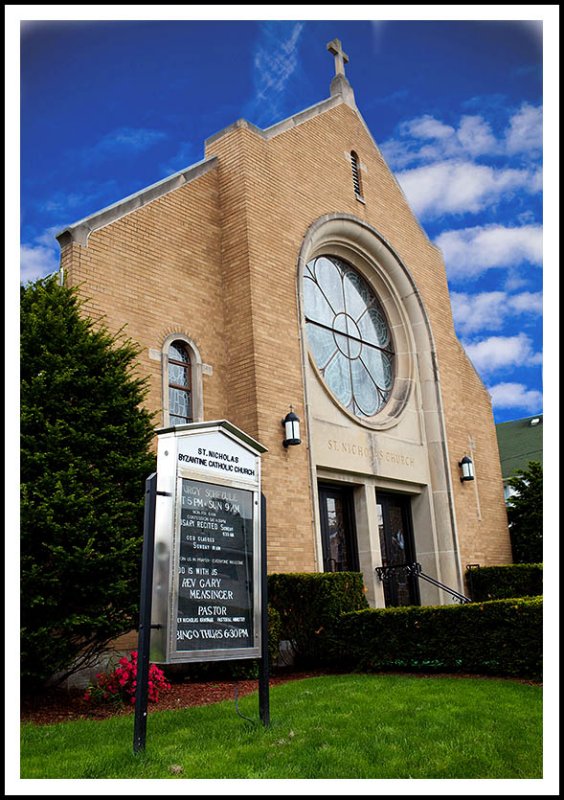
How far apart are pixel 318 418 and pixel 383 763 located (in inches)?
355

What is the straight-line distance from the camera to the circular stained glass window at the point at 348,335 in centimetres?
1513

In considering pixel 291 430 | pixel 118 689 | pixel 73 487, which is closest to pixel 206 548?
pixel 73 487

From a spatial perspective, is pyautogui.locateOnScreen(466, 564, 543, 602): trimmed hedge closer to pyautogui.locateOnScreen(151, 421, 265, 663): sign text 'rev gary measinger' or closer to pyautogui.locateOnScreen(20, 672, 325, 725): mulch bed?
pyautogui.locateOnScreen(20, 672, 325, 725): mulch bed

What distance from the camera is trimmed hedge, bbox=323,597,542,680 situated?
8.44 metres

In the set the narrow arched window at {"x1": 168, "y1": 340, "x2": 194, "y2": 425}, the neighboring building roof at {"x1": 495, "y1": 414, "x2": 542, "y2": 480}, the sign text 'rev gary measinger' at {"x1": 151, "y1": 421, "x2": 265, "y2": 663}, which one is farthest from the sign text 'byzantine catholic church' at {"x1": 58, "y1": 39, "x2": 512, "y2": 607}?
the neighboring building roof at {"x1": 495, "y1": 414, "x2": 542, "y2": 480}

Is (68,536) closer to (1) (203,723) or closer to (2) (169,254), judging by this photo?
(1) (203,723)

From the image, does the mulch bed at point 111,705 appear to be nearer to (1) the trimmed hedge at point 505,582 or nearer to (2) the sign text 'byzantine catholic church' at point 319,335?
(2) the sign text 'byzantine catholic church' at point 319,335

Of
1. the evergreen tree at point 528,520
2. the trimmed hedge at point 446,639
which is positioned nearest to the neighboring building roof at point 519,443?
the evergreen tree at point 528,520

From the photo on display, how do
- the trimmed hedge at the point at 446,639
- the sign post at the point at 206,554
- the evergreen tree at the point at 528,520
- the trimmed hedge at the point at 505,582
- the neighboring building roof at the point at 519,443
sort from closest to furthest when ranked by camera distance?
the sign post at the point at 206,554 → the trimmed hedge at the point at 446,639 → the trimmed hedge at the point at 505,582 → the evergreen tree at the point at 528,520 → the neighboring building roof at the point at 519,443

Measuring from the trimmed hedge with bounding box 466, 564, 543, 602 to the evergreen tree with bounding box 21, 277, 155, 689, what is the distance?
9646mm

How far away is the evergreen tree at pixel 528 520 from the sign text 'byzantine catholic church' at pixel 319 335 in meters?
0.59

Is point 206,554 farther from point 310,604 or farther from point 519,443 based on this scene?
point 519,443

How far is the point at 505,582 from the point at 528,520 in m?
3.21

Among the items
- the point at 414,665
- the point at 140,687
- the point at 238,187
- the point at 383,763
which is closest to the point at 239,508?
the point at 140,687
